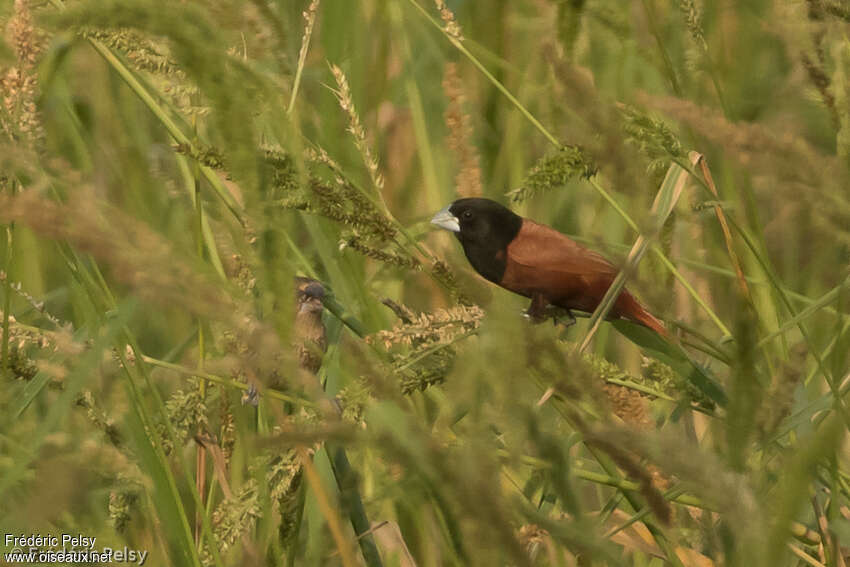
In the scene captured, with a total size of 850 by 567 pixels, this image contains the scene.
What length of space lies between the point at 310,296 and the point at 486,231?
1397 mm

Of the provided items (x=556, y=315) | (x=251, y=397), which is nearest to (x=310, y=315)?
(x=251, y=397)

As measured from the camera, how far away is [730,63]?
10.8 feet

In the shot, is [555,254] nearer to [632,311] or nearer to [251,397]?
[632,311]

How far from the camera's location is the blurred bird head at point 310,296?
1607 mm

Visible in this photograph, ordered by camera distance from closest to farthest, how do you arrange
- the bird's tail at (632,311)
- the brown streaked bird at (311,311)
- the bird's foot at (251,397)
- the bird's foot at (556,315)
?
the bird's foot at (251,397) < the brown streaked bird at (311,311) < the bird's tail at (632,311) < the bird's foot at (556,315)

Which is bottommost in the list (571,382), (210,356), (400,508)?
(400,508)

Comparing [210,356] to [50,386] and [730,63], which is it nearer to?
[50,386]

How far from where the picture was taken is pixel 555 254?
2.71 metres

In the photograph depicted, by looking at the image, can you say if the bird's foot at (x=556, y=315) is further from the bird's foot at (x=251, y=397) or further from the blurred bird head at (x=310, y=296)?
the bird's foot at (x=251, y=397)

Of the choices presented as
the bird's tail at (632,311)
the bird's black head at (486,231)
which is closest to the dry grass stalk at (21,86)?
the bird's tail at (632,311)

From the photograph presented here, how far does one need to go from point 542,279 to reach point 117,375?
158 cm

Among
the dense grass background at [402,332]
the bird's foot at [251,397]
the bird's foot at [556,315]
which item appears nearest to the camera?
the dense grass background at [402,332]

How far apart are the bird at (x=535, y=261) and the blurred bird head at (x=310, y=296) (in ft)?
2.88

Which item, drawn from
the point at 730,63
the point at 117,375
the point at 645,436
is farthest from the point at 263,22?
the point at 730,63
